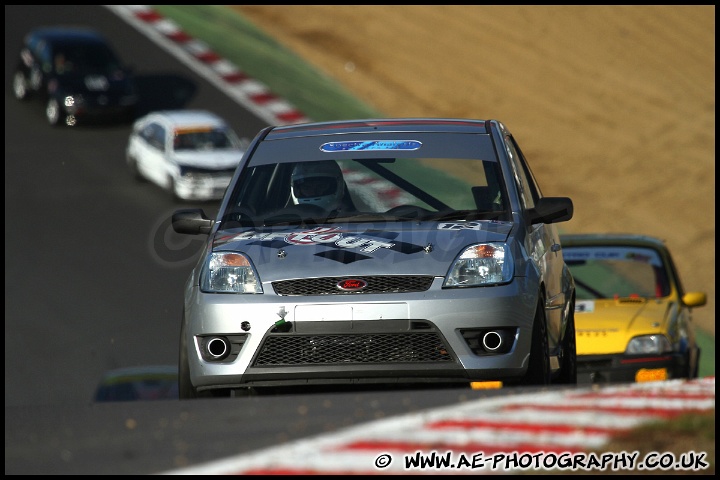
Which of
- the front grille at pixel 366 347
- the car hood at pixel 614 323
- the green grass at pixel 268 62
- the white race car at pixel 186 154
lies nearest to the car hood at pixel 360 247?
the front grille at pixel 366 347

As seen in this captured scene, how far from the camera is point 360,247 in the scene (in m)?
7.36

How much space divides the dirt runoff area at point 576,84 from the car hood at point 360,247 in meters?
15.8

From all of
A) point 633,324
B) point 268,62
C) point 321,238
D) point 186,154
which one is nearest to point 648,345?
point 633,324

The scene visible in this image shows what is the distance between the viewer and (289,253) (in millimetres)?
7371

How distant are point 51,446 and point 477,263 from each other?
92.5 inches

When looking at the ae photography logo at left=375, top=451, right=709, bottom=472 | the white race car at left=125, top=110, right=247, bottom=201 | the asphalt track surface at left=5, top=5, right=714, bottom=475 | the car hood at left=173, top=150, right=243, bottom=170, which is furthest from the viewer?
the car hood at left=173, top=150, right=243, bottom=170

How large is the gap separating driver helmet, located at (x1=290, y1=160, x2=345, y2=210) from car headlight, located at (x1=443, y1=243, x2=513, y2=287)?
1.26 m

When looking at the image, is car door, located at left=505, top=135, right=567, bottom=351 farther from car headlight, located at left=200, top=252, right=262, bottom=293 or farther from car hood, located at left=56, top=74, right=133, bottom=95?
car hood, located at left=56, top=74, right=133, bottom=95

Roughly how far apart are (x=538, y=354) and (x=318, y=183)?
1.78 m

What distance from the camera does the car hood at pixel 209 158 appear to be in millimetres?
24109

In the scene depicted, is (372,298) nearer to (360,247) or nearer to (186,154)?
(360,247)

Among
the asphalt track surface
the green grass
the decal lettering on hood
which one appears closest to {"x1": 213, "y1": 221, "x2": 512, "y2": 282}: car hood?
the decal lettering on hood

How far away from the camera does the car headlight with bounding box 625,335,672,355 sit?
459 inches

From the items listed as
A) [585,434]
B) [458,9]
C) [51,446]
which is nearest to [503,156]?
[585,434]
